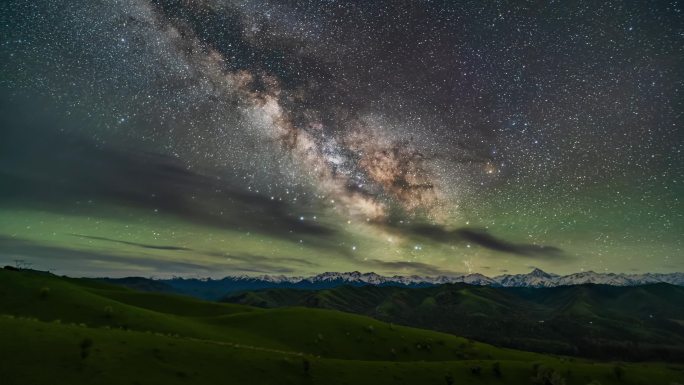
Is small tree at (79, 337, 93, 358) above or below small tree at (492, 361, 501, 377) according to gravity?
above

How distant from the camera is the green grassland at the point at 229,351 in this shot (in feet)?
98.8

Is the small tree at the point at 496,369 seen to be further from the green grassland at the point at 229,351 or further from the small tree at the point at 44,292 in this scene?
the small tree at the point at 44,292

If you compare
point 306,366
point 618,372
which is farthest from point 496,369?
point 306,366

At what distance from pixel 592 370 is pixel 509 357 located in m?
22.8

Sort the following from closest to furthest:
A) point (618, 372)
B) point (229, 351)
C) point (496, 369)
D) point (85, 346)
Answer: point (85, 346)
point (229, 351)
point (496, 369)
point (618, 372)

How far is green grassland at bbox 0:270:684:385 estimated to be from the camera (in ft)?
98.8

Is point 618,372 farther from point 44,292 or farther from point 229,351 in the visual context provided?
point 44,292

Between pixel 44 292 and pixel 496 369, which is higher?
pixel 44 292

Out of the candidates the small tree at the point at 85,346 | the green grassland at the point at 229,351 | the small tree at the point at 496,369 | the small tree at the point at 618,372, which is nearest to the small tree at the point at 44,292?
the green grassland at the point at 229,351

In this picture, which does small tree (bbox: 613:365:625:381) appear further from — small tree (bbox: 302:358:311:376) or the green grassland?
small tree (bbox: 302:358:311:376)

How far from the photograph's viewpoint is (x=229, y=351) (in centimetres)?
4003

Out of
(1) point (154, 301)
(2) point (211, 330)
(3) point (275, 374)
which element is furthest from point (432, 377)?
(1) point (154, 301)

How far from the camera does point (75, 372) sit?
28.2m

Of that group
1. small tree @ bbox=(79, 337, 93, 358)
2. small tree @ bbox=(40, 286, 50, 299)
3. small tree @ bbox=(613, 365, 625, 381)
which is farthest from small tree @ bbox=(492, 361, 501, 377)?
small tree @ bbox=(40, 286, 50, 299)
